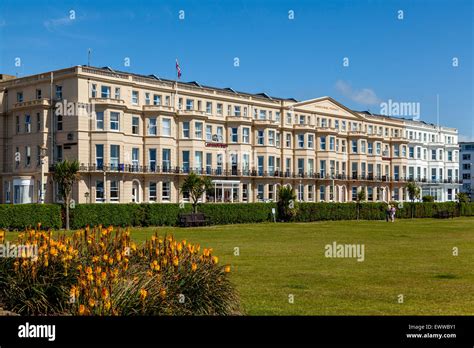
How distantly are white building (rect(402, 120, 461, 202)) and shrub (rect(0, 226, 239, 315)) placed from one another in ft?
308

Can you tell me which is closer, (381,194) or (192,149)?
(192,149)

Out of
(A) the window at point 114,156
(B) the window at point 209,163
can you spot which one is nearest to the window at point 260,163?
(B) the window at point 209,163

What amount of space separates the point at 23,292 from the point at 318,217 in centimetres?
5410

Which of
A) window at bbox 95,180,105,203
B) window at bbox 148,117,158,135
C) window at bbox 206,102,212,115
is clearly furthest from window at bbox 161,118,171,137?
window at bbox 95,180,105,203

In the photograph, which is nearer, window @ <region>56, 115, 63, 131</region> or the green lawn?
the green lawn

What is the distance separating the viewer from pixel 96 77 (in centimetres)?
5956

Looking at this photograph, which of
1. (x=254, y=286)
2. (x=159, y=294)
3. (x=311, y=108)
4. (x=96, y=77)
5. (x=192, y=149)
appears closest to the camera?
(x=159, y=294)

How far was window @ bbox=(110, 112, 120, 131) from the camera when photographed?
5969 centimetres

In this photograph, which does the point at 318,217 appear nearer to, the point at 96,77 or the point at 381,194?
the point at 96,77

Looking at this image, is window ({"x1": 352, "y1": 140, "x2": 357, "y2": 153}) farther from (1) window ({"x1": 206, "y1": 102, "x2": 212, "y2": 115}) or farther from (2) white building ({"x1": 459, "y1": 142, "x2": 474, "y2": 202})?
(2) white building ({"x1": 459, "y1": 142, "x2": 474, "y2": 202})

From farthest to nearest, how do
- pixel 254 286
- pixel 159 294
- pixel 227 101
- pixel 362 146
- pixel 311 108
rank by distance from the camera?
pixel 362 146 < pixel 311 108 < pixel 227 101 < pixel 254 286 < pixel 159 294

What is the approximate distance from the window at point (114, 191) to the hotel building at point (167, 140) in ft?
0.32
